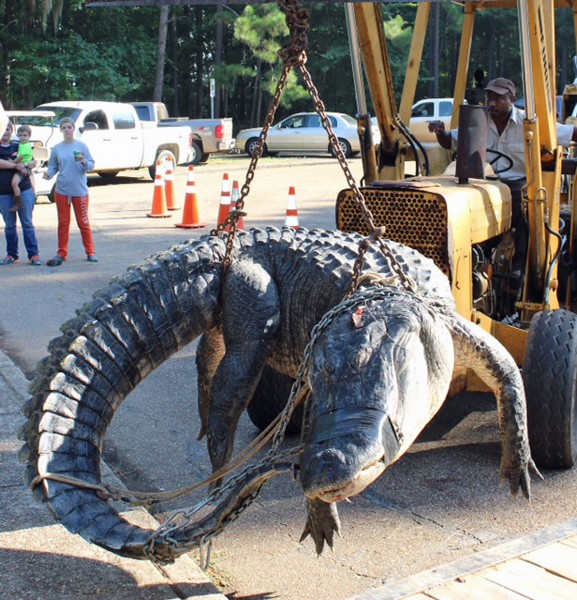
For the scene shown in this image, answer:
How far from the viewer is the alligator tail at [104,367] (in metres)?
3.70

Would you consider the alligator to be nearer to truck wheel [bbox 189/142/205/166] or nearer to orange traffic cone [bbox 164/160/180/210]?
orange traffic cone [bbox 164/160/180/210]

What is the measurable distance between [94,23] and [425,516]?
34219mm

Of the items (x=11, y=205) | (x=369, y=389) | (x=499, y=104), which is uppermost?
(x=499, y=104)

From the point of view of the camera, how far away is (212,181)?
74.3 ft

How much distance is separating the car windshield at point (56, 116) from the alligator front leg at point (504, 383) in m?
18.1

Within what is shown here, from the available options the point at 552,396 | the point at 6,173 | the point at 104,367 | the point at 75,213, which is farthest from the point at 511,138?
the point at 6,173

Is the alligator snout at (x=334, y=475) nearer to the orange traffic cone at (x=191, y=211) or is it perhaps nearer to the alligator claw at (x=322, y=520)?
the alligator claw at (x=322, y=520)

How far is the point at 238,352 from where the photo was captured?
4461mm

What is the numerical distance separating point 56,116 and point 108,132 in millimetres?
1253

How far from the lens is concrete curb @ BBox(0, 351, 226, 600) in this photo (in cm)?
384

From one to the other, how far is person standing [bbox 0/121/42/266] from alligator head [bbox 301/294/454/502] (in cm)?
928

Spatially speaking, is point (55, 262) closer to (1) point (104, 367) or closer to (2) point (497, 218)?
(2) point (497, 218)

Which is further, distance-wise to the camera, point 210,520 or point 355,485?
point 210,520

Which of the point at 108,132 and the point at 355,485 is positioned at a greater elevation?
the point at 108,132
